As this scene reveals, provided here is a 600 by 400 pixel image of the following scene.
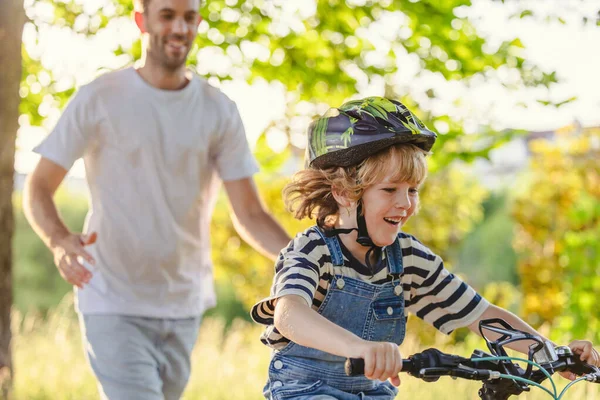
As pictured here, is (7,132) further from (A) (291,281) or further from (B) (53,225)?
(A) (291,281)

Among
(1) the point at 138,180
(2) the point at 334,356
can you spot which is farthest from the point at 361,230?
(1) the point at 138,180

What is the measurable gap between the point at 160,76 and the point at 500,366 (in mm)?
2730

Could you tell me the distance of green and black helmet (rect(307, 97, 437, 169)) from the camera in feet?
11.5

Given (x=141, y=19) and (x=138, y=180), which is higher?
(x=141, y=19)

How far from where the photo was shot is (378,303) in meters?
3.58

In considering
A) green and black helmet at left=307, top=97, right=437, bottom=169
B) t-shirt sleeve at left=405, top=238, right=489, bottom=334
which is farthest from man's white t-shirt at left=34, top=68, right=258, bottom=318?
t-shirt sleeve at left=405, top=238, right=489, bottom=334

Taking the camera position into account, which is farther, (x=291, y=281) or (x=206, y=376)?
(x=206, y=376)

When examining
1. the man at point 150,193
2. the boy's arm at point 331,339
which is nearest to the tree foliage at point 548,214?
the man at point 150,193

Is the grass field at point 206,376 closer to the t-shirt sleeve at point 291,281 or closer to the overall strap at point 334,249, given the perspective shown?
the overall strap at point 334,249

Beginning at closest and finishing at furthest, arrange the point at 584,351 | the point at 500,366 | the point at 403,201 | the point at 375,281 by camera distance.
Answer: the point at 500,366 → the point at 584,351 → the point at 403,201 → the point at 375,281

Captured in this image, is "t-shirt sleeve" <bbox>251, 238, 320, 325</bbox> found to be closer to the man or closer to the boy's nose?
the boy's nose

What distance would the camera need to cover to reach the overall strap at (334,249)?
11.5 feet

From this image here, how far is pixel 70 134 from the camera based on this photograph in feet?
15.6

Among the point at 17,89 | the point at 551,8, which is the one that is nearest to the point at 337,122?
the point at 551,8
